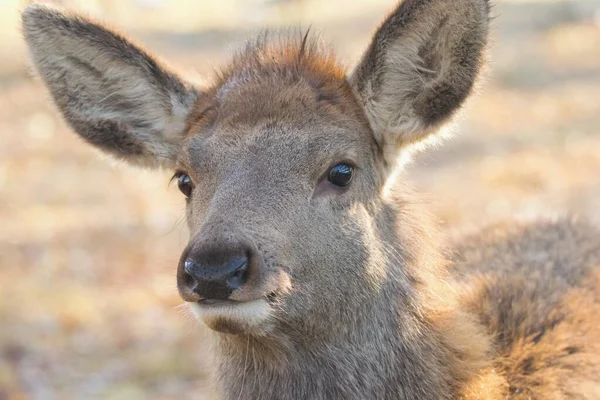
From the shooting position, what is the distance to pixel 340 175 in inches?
182

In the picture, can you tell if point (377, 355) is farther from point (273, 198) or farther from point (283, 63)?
point (283, 63)

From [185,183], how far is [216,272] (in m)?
1.06

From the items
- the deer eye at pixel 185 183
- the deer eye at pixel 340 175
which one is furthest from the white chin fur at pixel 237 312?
the deer eye at pixel 185 183

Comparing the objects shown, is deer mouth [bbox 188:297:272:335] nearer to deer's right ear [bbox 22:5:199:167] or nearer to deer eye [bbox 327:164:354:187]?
deer eye [bbox 327:164:354:187]

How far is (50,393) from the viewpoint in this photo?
27.0 ft

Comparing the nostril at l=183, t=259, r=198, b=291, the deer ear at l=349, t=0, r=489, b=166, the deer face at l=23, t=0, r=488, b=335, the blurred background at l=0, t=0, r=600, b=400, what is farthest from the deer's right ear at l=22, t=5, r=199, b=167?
the nostril at l=183, t=259, r=198, b=291

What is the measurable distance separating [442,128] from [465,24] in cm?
51

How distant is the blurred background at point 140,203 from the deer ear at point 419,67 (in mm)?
162

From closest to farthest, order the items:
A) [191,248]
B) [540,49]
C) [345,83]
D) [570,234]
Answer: [191,248], [345,83], [570,234], [540,49]

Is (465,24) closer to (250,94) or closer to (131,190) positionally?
(250,94)

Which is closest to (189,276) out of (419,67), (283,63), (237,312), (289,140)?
(237,312)

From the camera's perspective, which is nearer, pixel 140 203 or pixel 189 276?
pixel 189 276

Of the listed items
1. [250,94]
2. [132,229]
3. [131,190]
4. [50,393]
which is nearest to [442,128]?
[250,94]

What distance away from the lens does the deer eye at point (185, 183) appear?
4859 mm
